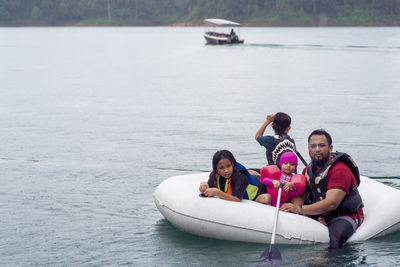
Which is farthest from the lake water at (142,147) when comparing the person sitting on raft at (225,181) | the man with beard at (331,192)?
the person sitting on raft at (225,181)

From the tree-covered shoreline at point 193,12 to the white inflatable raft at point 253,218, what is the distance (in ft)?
303

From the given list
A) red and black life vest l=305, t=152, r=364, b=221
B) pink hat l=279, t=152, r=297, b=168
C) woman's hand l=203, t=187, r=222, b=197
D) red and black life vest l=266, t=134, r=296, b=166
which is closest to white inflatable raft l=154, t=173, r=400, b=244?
woman's hand l=203, t=187, r=222, b=197

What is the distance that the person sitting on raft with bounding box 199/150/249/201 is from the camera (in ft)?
19.1

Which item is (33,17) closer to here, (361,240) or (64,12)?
(64,12)

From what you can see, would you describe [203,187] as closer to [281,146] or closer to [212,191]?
[212,191]

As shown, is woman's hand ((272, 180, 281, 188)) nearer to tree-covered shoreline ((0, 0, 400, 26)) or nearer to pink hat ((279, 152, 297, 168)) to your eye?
pink hat ((279, 152, 297, 168))

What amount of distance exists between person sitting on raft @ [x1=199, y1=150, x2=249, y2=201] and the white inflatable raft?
7 centimetres

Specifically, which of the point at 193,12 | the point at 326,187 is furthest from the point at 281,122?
the point at 193,12

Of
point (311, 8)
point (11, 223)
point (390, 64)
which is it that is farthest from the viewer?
point (311, 8)

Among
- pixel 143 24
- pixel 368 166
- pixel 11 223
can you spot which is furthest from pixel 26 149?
pixel 143 24

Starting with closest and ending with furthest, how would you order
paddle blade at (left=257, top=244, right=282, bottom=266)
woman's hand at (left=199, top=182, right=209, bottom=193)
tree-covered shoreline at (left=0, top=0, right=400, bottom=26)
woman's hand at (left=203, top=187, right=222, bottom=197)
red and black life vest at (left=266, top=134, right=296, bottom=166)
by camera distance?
paddle blade at (left=257, top=244, right=282, bottom=266) < woman's hand at (left=203, top=187, right=222, bottom=197) < woman's hand at (left=199, top=182, right=209, bottom=193) < red and black life vest at (left=266, top=134, right=296, bottom=166) < tree-covered shoreline at (left=0, top=0, right=400, bottom=26)

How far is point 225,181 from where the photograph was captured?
6.03 metres

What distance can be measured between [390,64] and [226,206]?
96.4 ft

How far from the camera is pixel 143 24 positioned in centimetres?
12162
